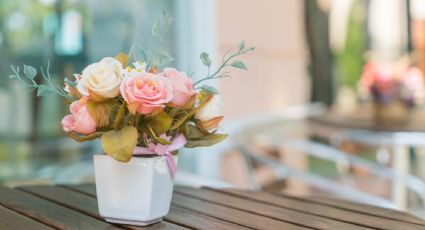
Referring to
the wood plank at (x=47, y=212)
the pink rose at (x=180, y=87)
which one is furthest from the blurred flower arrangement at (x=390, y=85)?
the pink rose at (x=180, y=87)

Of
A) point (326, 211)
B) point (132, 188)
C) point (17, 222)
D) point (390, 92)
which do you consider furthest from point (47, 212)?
point (390, 92)

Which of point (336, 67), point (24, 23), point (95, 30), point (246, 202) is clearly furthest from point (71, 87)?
point (336, 67)

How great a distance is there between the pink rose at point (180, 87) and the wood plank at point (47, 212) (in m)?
0.31

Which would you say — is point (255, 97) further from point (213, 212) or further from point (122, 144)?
point (122, 144)

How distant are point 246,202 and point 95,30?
197 cm

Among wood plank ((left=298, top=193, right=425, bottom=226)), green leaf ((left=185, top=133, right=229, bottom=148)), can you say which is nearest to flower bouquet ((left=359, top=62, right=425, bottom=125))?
wood plank ((left=298, top=193, right=425, bottom=226))

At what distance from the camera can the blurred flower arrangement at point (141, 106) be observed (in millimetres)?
1233

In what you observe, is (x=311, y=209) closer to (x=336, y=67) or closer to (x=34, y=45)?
(x=34, y=45)

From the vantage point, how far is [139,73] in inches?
49.4

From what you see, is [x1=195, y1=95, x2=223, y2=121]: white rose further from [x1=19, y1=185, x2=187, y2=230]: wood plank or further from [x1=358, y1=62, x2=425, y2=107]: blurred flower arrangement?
[x1=358, y1=62, x2=425, y2=107]: blurred flower arrangement

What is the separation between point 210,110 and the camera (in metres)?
1.34

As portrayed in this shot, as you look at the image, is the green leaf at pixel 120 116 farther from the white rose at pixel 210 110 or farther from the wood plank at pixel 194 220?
the wood plank at pixel 194 220

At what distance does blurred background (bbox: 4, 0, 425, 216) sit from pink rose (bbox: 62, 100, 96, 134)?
639mm

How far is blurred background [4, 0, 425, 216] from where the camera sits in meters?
3.08
